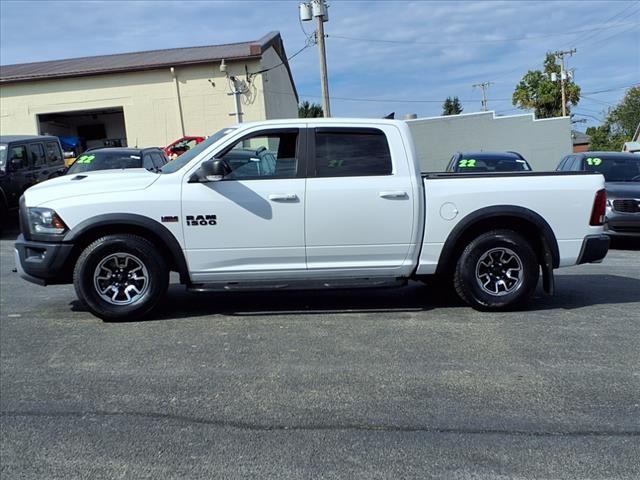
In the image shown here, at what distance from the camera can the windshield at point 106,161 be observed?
12.7 m

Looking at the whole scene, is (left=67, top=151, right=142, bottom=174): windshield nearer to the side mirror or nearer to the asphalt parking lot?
the asphalt parking lot

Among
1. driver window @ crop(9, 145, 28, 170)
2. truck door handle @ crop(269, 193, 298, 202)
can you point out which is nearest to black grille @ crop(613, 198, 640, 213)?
truck door handle @ crop(269, 193, 298, 202)

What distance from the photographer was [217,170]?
Answer: 18.3 ft

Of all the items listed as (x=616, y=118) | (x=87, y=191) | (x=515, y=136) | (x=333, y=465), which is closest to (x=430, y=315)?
(x=333, y=465)

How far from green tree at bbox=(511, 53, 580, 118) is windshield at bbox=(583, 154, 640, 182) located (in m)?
51.5

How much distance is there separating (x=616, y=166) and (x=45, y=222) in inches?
420

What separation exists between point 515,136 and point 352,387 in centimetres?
2909

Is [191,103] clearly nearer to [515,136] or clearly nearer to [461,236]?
[515,136]

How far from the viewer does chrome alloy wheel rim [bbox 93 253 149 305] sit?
5.83m

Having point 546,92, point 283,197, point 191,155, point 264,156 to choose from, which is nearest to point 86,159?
→ point 191,155

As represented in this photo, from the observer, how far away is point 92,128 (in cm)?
3538

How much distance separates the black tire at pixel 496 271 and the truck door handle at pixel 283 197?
1.79 metres

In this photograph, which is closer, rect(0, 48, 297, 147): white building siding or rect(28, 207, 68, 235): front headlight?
rect(28, 207, 68, 235): front headlight

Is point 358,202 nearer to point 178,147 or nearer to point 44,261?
point 44,261
